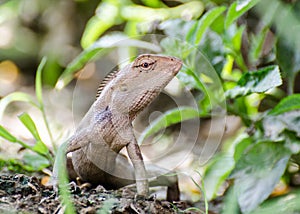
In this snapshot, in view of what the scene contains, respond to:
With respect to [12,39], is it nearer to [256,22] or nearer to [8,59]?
[8,59]

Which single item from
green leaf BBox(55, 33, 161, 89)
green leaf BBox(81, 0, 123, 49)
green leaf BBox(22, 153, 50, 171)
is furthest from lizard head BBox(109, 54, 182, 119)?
green leaf BBox(81, 0, 123, 49)

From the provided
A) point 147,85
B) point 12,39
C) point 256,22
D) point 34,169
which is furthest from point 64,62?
point 147,85

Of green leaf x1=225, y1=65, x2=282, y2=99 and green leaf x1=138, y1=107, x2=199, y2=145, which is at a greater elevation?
green leaf x1=225, y1=65, x2=282, y2=99

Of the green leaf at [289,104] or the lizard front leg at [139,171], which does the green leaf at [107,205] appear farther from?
the green leaf at [289,104]

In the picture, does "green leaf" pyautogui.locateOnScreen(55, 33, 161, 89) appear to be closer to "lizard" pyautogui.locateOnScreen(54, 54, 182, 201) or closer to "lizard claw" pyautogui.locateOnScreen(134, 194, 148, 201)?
"lizard" pyautogui.locateOnScreen(54, 54, 182, 201)

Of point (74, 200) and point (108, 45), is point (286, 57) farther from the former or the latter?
point (74, 200)

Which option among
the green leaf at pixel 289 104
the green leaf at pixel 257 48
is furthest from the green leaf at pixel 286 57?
the green leaf at pixel 289 104

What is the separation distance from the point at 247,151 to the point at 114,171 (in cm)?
50

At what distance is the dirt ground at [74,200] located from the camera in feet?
4.19

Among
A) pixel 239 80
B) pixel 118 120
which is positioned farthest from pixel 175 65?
pixel 239 80

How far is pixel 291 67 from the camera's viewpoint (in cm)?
199

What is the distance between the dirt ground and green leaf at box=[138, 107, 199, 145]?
378 millimetres

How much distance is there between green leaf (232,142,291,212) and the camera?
1.72 m

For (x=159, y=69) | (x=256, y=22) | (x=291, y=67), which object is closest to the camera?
(x=159, y=69)
